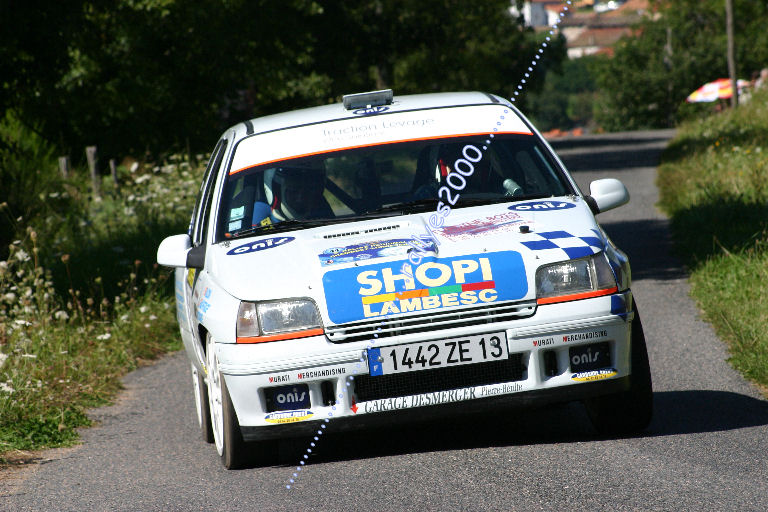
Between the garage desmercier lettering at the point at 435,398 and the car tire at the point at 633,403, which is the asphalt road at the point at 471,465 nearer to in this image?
the car tire at the point at 633,403

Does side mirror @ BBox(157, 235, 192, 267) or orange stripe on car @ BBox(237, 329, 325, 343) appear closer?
orange stripe on car @ BBox(237, 329, 325, 343)

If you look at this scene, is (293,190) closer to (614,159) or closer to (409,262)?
(409,262)

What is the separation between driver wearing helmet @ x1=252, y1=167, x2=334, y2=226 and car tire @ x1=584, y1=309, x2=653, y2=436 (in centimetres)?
170

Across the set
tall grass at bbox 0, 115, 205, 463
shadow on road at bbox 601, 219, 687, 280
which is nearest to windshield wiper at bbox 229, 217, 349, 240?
tall grass at bbox 0, 115, 205, 463

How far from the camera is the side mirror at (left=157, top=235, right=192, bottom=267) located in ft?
20.6

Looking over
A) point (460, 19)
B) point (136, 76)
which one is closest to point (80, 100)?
point (136, 76)

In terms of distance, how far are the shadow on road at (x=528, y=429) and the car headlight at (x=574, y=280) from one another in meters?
0.68

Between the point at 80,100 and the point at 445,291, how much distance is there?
53.6 feet

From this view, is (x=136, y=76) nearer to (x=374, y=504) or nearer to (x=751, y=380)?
(x=751, y=380)

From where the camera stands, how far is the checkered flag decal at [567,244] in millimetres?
5426

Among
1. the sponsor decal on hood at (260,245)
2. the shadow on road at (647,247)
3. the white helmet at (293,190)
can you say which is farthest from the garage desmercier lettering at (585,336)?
the shadow on road at (647,247)

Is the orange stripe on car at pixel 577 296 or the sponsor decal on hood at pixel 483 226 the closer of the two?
the orange stripe on car at pixel 577 296

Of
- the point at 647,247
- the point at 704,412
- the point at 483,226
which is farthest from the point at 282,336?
the point at 647,247

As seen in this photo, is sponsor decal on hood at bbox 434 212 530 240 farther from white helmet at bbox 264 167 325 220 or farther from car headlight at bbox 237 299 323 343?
white helmet at bbox 264 167 325 220
